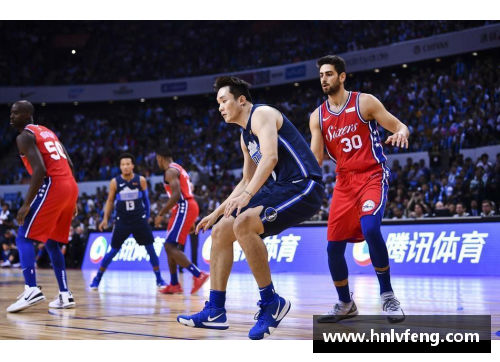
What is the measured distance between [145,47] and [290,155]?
112ft

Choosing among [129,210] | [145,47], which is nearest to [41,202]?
[129,210]

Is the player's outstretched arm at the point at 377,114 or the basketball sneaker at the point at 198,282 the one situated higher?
the player's outstretched arm at the point at 377,114

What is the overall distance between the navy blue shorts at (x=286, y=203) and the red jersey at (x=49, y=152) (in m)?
2.96

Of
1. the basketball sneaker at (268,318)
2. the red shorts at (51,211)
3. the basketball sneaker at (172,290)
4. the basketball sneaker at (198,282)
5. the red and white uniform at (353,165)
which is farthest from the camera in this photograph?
the basketball sneaker at (172,290)

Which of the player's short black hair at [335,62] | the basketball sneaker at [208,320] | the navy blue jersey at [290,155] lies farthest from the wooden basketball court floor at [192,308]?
the player's short black hair at [335,62]

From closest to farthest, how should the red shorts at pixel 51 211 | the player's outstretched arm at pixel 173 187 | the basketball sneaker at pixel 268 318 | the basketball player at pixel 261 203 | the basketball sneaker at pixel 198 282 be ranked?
the basketball sneaker at pixel 268 318, the basketball player at pixel 261 203, the red shorts at pixel 51 211, the basketball sneaker at pixel 198 282, the player's outstretched arm at pixel 173 187

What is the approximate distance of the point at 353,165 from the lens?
5629 mm

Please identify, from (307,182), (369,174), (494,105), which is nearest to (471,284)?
(369,174)

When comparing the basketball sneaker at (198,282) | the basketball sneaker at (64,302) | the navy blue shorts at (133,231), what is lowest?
the basketball sneaker at (198,282)

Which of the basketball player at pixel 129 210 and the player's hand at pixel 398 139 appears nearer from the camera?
the player's hand at pixel 398 139

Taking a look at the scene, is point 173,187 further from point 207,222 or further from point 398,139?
point 398,139

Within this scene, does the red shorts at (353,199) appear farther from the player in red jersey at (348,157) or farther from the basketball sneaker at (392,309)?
the basketball sneaker at (392,309)

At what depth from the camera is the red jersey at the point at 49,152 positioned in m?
6.97

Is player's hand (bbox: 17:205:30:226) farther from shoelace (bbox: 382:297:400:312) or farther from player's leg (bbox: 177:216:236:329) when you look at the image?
shoelace (bbox: 382:297:400:312)
